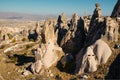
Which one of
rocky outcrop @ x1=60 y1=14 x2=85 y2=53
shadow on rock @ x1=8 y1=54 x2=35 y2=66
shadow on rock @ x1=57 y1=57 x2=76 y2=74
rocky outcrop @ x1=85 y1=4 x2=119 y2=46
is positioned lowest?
shadow on rock @ x1=8 y1=54 x2=35 y2=66

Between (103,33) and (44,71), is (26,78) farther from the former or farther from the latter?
(103,33)

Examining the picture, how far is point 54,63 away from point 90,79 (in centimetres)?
1501

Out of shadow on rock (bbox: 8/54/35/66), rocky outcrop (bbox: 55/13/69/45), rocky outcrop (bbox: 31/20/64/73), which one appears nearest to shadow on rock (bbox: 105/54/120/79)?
rocky outcrop (bbox: 31/20/64/73)

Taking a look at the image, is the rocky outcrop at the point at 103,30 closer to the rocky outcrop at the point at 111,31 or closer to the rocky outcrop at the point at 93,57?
the rocky outcrop at the point at 111,31

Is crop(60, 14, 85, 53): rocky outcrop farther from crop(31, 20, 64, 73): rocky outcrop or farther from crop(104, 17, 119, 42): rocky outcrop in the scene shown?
crop(104, 17, 119, 42): rocky outcrop

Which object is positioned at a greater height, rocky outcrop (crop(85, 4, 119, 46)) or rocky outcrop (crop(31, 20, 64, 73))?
rocky outcrop (crop(85, 4, 119, 46))

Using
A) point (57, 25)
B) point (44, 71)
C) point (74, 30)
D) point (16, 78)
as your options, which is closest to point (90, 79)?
point (44, 71)

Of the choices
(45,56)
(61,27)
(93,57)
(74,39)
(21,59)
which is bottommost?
Result: (21,59)

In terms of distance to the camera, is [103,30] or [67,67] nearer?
[67,67]

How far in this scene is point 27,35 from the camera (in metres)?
131

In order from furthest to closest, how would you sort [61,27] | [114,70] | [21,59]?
[61,27] → [21,59] → [114,70]

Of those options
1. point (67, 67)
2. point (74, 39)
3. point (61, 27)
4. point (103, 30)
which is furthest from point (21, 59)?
point (103, 30)

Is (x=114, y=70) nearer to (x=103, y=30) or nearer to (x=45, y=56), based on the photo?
(x=103, y=30)

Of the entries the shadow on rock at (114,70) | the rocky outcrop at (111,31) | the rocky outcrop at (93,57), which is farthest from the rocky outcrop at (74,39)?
the shadow on rock at (114,70)
